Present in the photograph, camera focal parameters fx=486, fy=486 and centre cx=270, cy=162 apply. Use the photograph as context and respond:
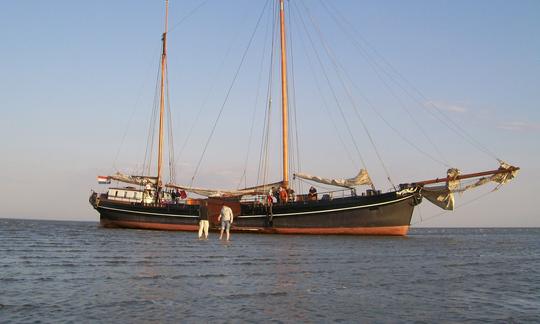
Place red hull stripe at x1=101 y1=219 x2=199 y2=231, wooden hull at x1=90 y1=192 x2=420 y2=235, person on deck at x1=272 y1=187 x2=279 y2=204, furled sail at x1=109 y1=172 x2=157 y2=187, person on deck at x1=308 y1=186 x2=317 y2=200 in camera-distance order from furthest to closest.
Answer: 1. furled sail at x1=109 y1=172 x2=157 y2=187
2. red hull stripe at x1=101 y1=219 x2=199 y2=231
3. person on deck at x1=272 y1=187 x2=279 y2=204
4. person on deck at x1=308 y1=186 x2=317 y2=200
5. wooden hull at x1=90 y1=192 x2=420 y2=235

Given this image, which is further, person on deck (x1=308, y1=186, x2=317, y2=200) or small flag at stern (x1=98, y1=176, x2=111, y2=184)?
small flag at stern (x1=98, y1=176, x2=111, y2=184)

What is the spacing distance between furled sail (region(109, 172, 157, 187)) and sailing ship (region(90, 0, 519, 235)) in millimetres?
2912

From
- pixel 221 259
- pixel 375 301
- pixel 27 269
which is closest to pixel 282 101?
pixel 221 259

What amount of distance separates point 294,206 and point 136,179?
2311 centimetres

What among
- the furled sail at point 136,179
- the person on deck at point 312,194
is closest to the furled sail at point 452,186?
the person on deck at point 312,194

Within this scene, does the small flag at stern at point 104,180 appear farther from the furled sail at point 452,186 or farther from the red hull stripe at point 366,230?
the furled sail at point 452,186

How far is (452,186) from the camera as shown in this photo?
115ft

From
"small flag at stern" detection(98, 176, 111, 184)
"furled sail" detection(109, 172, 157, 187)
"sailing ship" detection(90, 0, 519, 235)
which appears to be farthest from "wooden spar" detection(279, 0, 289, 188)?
"small flag at stern" detection(98, 176, 111, 184)

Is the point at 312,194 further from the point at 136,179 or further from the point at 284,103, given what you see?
the point at 136,179

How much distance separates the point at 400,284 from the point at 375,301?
2562 mm

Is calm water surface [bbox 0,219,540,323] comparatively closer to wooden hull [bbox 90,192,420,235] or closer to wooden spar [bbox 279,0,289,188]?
wooden hull [bbox 90,192,420,235]

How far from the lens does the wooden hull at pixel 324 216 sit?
1350 inches

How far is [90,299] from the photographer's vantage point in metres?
8.77

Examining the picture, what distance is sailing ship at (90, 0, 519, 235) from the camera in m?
34.4
